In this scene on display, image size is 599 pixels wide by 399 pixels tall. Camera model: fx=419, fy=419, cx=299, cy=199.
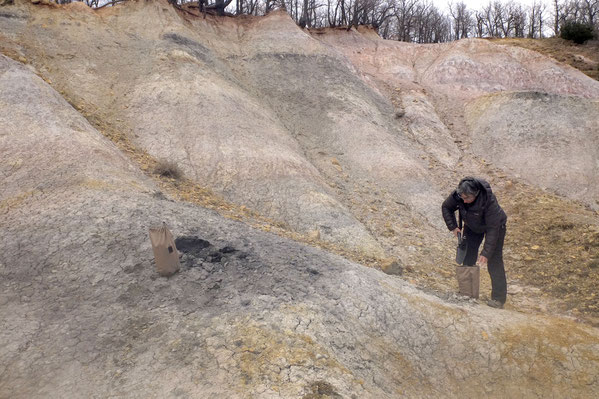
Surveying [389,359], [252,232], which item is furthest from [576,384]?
[252,232]

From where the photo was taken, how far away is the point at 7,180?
21.8 feet

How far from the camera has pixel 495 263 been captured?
5.74 meters

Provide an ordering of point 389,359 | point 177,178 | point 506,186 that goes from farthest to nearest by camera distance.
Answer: point 506,186 → point 177,178 → point 389,359

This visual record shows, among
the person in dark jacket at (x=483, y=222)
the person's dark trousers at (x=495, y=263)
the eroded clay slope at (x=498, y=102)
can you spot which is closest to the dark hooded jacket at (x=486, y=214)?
the person in dark jacket at (x=483, y=222)

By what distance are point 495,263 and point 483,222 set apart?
65 cm

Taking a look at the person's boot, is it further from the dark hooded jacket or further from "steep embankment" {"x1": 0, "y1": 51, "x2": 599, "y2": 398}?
the dark hooded jacket

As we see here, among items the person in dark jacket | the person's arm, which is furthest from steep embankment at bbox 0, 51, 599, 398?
the person's arm

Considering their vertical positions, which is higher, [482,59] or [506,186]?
[482,59]

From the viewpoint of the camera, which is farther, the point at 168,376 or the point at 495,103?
the point at 495,103

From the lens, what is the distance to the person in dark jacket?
5340 mm

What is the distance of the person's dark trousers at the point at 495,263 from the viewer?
18.7ft

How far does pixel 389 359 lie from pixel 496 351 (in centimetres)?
129

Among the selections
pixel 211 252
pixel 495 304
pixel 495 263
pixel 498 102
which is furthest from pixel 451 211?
pixel 498 102

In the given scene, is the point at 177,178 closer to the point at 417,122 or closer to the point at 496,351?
the point at 496,351
